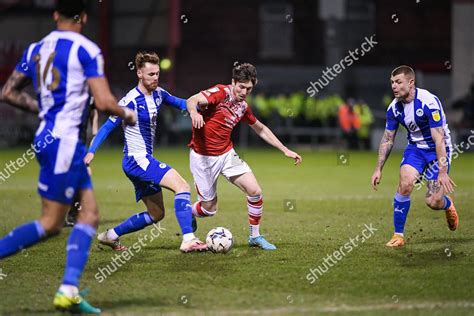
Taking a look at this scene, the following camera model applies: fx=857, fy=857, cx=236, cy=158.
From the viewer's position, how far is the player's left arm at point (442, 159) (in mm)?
9164

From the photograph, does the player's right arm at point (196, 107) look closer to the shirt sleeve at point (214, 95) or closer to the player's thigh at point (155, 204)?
the shirt sleeve at point (214, 95)

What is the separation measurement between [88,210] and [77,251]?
319mm

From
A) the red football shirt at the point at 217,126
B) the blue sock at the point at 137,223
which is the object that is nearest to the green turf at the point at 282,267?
the blue sock at the point at 137,223

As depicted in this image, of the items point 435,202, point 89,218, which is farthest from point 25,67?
point 435,202

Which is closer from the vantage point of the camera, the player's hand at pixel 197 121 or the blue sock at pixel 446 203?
the player's hand at pixel 197 121

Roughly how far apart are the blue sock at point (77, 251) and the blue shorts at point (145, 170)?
2.59 metres

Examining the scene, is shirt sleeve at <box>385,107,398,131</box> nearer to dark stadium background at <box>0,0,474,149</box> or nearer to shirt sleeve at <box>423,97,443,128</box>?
shirt sleeve at <box>423,97,443,128</box>

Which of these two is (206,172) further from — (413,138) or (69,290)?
(69,290)

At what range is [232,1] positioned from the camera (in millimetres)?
39406

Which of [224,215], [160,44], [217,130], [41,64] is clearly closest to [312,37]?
[160,44]

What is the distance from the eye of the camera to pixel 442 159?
30.6 ft

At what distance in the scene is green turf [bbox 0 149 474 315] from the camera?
22.3 ft

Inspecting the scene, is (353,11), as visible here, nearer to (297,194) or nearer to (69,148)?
(297,194)

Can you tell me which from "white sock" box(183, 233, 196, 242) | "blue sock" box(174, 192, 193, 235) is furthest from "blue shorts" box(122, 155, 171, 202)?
"white sock" box(183, 233, 196, 242)
